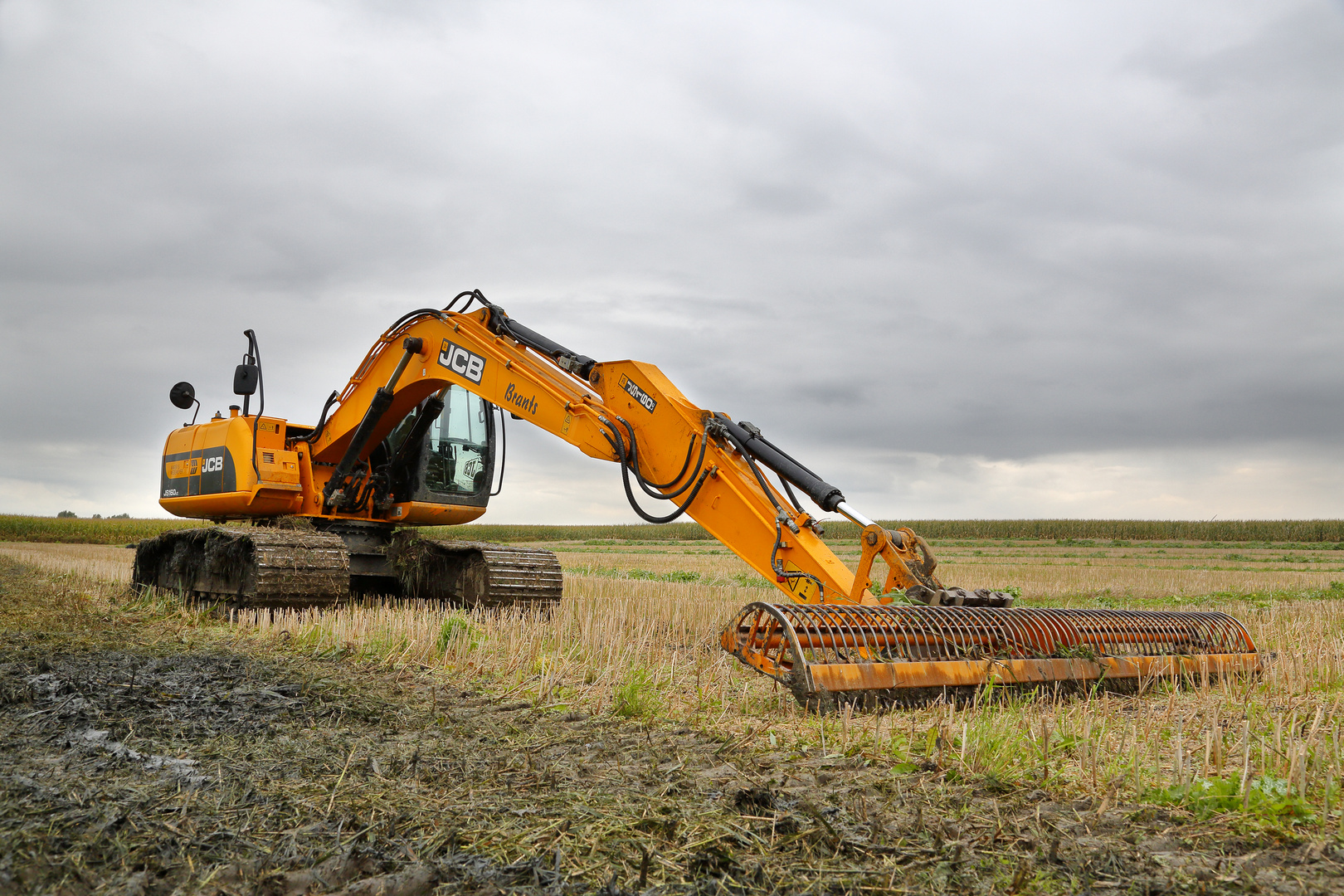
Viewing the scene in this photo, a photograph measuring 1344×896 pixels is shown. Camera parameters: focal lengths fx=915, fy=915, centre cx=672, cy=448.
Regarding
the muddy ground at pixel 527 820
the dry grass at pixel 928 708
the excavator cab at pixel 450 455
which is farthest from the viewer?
the excavator cab at pixel 450 455

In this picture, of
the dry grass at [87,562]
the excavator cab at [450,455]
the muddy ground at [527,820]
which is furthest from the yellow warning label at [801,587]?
the dry grass at [87,562]

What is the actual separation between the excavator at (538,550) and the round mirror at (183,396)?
35 mm

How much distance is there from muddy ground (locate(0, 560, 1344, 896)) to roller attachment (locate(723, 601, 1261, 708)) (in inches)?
32.4

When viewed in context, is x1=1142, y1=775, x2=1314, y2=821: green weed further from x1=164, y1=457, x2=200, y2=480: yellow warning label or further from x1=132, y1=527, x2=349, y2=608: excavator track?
x1=164, y1=457, x2=200, y2=480: yellow warning label

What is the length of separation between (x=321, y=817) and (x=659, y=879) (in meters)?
1.24

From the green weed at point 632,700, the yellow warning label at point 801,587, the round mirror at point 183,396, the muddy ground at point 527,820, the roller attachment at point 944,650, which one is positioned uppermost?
the round mirror at point 183,396

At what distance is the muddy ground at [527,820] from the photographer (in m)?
2.70

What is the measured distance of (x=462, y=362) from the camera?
8.73 metres

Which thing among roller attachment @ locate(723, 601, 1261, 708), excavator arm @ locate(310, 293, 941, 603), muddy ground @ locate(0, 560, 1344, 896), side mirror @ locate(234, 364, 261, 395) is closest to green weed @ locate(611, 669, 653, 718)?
muddy ground @ locate(0, 560, 1344, 896)

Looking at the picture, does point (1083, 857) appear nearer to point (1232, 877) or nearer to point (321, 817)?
point (1232, 877)

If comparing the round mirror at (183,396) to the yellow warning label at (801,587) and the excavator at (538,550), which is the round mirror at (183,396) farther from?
the yellow warning label at (801,587)

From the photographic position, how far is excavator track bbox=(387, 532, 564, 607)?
9375 millimetres

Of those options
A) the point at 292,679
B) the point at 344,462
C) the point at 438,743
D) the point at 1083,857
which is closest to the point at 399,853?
the point at 438,743

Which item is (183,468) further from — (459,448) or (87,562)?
(87,562)
